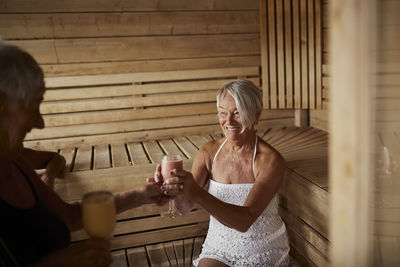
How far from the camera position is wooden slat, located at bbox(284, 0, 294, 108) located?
159 inches

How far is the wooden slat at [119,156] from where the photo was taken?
126 inches

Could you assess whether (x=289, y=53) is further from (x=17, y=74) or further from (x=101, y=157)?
(x=17, y=74)

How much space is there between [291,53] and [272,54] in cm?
20

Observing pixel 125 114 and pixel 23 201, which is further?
pixel 125 114

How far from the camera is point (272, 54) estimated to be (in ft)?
13.7

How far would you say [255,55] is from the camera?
427 centimetres

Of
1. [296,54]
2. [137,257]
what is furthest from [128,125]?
[296,54]

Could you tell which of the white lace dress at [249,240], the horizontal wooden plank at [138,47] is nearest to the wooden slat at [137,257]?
the white lace dress at [249,240]

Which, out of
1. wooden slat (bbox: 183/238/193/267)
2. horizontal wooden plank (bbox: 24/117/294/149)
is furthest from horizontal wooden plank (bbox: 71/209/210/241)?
horizontal wooden plank (bbox: 24/117/294/149)

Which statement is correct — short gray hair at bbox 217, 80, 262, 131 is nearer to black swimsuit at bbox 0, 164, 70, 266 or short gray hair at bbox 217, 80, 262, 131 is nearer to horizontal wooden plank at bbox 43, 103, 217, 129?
black swimsuit at bbox 0, 164, 70, 266

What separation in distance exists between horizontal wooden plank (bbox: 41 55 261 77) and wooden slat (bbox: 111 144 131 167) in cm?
74

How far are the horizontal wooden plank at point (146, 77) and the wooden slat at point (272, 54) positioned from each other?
173 millimetres

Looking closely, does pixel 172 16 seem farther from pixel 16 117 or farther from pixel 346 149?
pixel 346 149

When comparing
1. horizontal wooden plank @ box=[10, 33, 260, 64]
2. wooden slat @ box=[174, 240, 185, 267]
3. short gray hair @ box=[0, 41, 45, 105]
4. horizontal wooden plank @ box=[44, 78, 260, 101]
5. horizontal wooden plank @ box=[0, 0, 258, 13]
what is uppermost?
horizontal wooden plank @ box=[0, 0, 258, 13]
